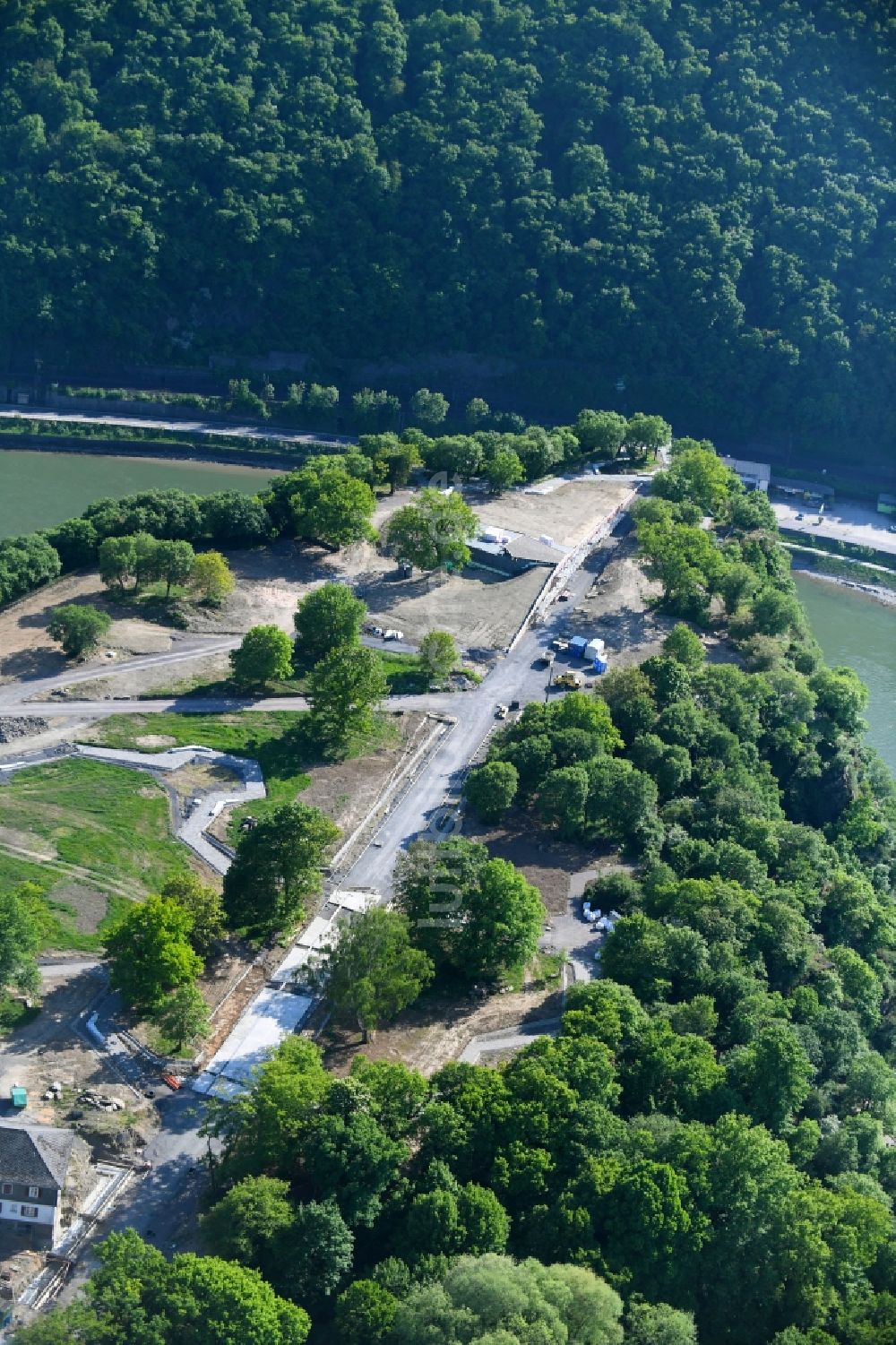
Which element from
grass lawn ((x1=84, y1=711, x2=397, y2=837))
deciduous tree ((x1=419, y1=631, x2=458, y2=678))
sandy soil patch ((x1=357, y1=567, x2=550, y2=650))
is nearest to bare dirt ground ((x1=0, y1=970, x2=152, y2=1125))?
grass lawn ((x1=84, y1=711, x2=397, y2=837))

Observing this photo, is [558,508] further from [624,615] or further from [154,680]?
[154,680]

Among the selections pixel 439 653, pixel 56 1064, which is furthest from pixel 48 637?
pixel 56 1064

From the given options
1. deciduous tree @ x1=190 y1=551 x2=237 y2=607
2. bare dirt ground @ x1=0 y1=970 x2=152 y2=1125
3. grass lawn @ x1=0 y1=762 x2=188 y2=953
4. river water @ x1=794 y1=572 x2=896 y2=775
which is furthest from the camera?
river water @ x1=794 y1=572 x2=896 y2=775

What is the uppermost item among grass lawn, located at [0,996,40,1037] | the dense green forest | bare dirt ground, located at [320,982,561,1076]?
the dense green forest

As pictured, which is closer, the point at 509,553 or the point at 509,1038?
the point at 509,1038

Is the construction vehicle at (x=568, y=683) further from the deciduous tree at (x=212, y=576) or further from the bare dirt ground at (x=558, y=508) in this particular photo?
the deciduous tree at (x=212, y=576)

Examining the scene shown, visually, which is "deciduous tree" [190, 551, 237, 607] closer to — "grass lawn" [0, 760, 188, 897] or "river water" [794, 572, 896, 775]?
"grass lawn" [0, 760, 188, 897]
